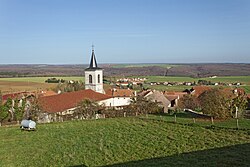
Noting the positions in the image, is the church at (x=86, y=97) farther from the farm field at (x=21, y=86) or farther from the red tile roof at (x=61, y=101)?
the farm field at (x=21, y=86)

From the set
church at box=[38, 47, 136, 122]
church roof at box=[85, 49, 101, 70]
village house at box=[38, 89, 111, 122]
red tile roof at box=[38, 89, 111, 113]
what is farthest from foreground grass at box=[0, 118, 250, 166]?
church roof at box=[85, 49, 101, 70]

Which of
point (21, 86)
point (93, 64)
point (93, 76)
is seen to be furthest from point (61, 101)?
point (21, 86)

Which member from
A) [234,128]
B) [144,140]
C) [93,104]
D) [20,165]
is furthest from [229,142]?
[93,104]

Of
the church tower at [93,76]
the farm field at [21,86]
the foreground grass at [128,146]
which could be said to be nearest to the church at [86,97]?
the church tower at [93,76]

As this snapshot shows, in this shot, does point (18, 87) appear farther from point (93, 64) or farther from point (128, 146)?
point (128, 146)

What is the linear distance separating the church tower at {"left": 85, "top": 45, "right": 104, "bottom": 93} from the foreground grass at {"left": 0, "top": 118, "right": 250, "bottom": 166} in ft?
92.6

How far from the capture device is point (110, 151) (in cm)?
1473

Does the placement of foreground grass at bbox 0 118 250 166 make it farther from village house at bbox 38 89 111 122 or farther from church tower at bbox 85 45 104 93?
church tower at bbox 85 45 104 93

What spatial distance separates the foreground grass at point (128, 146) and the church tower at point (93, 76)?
92.6 feet

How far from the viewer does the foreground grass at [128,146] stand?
1274 centimetres

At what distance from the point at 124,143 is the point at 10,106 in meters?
22.0

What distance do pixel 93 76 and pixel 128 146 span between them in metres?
34.5

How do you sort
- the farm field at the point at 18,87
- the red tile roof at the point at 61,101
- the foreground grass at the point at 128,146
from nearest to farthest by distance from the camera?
the foreground grass at the point at 128,146 → the red tile roof at the point at 61,101 → the farm field at the point at 18,87

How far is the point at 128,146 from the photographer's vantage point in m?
15.5
